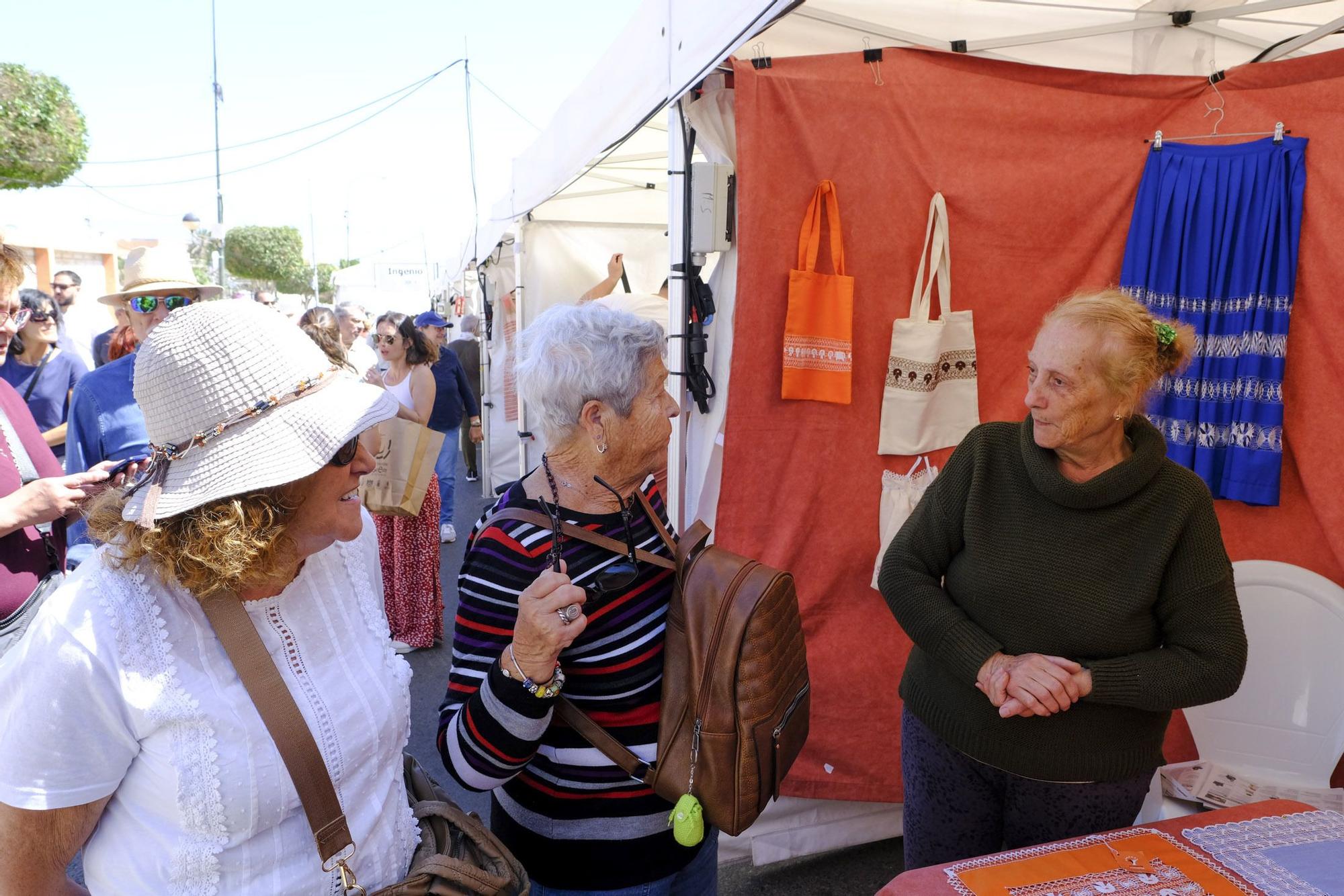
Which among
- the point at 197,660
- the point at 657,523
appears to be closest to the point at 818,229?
the point at 657,523

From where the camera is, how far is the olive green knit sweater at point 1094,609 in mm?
1631

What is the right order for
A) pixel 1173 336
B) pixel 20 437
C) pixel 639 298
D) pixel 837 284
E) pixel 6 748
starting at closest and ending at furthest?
pixel 6 748 < pixel 1173 336 < pixel 20 437 < pixel 837 284 < pixel 639 298

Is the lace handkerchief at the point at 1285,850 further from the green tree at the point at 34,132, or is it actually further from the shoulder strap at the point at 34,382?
the green tree at the point at 34,132

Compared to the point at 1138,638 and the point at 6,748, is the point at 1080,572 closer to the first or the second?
the point at 1138,638

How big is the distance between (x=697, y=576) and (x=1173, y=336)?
1.29 m

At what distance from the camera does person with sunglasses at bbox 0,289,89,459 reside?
442 cm

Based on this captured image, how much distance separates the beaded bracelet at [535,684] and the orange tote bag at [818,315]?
151cm

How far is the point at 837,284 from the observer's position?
2514 millimetres

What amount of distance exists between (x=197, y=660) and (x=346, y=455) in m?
0.33

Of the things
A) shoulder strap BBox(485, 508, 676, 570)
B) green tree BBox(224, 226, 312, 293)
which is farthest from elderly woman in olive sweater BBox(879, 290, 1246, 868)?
green tree BBox(224, 226, 312, 293)

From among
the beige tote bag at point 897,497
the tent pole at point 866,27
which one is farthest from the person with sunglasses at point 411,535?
the tent pole at point 866,27

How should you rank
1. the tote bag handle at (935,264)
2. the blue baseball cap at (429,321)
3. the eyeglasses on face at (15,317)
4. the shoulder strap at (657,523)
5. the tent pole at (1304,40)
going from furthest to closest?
the blue baseball cap at (429,321), the tote bag handle at (935,264), the tent pole at (1304,40), the eyeglasses on face at (15,317), the shoulder strap at (657,523)

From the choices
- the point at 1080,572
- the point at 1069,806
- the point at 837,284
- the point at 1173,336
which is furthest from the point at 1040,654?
the point at 837,284

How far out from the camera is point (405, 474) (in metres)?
3.94
